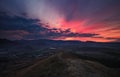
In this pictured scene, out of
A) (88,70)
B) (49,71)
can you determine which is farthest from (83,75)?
(49,71)

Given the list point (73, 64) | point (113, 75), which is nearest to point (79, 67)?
point (73, 64)

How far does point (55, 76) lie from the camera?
34.4m

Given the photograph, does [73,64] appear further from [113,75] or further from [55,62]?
[113,75]

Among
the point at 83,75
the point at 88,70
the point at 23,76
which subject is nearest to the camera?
the point at 83,75

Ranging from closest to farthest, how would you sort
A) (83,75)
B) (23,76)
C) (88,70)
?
1. (83,75)
2. (88,70)
3. (23,76)

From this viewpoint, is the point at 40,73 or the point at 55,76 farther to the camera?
the point at 40,73

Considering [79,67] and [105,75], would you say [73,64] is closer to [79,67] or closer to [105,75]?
[79,67]

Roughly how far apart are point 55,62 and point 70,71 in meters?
7.03

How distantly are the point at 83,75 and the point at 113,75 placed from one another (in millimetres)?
11256

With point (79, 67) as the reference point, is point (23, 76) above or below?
below

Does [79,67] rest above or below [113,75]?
above

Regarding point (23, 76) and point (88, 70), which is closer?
point (88, 70)

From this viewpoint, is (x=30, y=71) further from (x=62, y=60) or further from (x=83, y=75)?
(x=83, y=75)

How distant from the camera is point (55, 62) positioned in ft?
131
